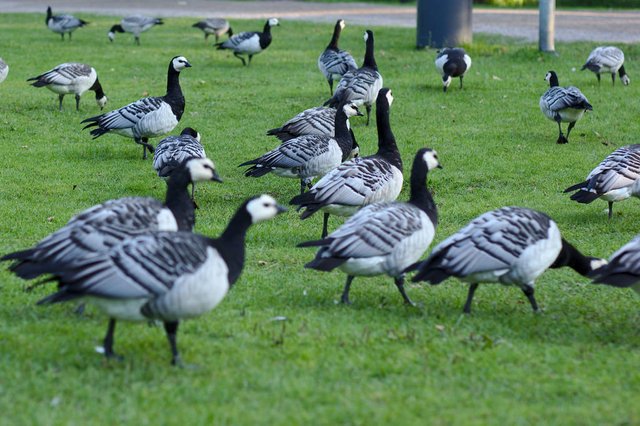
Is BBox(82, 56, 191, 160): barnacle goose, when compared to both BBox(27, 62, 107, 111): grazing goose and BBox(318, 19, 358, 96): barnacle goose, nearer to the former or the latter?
BBox(27, 62, 107, 111): grazing goose

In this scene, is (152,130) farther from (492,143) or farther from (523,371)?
(523,371)

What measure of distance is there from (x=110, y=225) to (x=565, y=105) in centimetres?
904

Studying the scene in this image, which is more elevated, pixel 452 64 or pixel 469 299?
pixel 452 64

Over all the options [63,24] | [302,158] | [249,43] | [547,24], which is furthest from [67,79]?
[547,24]

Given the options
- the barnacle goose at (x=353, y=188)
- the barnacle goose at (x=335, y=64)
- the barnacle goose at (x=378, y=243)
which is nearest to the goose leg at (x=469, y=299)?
the barnacle goose at (x=378, y=243)

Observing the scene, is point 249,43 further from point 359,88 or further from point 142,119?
point 142,119

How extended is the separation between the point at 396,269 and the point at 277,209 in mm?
1356

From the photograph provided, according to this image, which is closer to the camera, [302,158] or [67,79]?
[302,158]

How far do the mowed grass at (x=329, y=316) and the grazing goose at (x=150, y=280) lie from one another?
42 cm

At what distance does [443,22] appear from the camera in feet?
76.4

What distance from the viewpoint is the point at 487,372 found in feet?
21.4

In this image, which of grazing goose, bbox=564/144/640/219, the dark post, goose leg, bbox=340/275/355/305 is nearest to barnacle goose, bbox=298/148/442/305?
goose leg, bbox=340/275/355/305

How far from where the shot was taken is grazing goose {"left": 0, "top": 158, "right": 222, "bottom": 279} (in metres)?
6.87

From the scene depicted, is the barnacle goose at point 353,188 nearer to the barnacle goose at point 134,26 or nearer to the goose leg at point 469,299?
the goose leg at point 469,299
